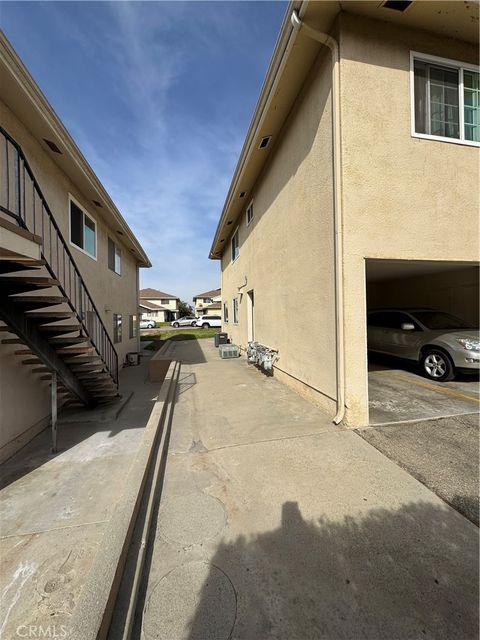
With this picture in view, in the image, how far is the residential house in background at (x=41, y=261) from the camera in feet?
12.2

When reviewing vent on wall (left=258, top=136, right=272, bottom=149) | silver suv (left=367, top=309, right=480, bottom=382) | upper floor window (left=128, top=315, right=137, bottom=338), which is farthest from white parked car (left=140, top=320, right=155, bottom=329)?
silver suv (left=367, top=309, right=480, bottom=382)

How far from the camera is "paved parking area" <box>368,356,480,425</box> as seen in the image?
4.34m

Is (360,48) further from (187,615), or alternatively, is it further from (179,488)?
(187,615)

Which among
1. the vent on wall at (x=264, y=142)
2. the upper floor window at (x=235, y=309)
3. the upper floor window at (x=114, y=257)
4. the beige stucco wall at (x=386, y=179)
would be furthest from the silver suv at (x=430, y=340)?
the upper floor window at (x=114, y=257)

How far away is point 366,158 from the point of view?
4074mm

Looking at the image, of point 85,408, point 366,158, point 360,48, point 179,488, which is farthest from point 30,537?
point 360,48

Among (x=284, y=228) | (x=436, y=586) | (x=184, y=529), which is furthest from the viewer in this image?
(x=284, y=228)

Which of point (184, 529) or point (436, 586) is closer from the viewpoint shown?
point (436, 586)

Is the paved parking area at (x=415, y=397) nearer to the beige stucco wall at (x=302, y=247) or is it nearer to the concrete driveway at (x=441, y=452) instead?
the concrete driveway at (x=441, y=452)

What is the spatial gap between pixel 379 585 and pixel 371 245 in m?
3.79

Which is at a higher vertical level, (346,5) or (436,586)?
(346,5)

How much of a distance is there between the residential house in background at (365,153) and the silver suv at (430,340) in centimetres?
194

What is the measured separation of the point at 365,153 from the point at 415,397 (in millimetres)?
4265

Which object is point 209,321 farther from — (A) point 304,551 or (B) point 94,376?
(A) point 304,551
